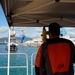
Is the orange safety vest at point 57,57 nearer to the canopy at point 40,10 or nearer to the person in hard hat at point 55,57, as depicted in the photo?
the person in hard hat at point 55,57

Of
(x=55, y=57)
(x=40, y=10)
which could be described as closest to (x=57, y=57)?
(x=55, y=57)

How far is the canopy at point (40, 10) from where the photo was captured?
250 centimetres

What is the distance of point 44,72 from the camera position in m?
1.74

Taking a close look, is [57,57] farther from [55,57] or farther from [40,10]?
[40,10]

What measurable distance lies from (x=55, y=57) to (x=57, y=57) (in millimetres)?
16

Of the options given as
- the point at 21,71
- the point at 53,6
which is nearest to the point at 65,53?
the point at 53,6

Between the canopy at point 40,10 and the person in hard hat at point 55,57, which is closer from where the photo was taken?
the person in hard hat at point 55,57

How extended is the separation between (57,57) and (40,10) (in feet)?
4.51

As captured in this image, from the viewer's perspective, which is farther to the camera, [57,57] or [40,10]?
[40,10]

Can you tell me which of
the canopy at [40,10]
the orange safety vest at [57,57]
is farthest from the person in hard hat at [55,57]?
the canopy at [40,10]

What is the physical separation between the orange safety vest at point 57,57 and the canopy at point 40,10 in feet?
1.98

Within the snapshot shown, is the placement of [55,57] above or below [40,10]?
below

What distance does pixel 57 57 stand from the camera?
1706mm

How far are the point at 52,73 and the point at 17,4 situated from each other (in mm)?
1262
